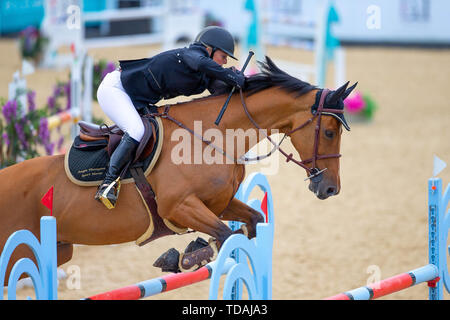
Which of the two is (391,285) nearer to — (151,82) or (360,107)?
(151,82)

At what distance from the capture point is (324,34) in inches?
480

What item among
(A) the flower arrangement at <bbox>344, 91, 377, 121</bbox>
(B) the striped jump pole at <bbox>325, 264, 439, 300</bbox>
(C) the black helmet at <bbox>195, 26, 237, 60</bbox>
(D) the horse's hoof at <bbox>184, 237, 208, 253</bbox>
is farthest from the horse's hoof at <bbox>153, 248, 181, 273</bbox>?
(A) the flower arrangement at <bbox>344, 91, 377, 121</bbox>

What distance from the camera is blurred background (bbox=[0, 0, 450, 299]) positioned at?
18.6 ft

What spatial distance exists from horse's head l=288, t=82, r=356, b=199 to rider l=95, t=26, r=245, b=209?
1.35 ft

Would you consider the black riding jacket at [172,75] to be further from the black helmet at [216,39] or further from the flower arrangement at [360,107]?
the flower arrangement at [360,107]

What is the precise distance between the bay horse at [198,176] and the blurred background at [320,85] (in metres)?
1.02

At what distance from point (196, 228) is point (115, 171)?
52cm

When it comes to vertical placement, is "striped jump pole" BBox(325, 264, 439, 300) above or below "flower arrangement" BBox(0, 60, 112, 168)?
below

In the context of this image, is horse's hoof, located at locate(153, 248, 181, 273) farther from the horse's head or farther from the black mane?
the black mane

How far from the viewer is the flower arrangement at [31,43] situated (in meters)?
14.6

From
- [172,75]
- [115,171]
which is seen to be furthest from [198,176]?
[172,75]

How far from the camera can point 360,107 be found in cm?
1205

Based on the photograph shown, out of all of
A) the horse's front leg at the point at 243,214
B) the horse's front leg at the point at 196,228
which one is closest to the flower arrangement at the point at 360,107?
the horse's front leg at the point at 243,214
